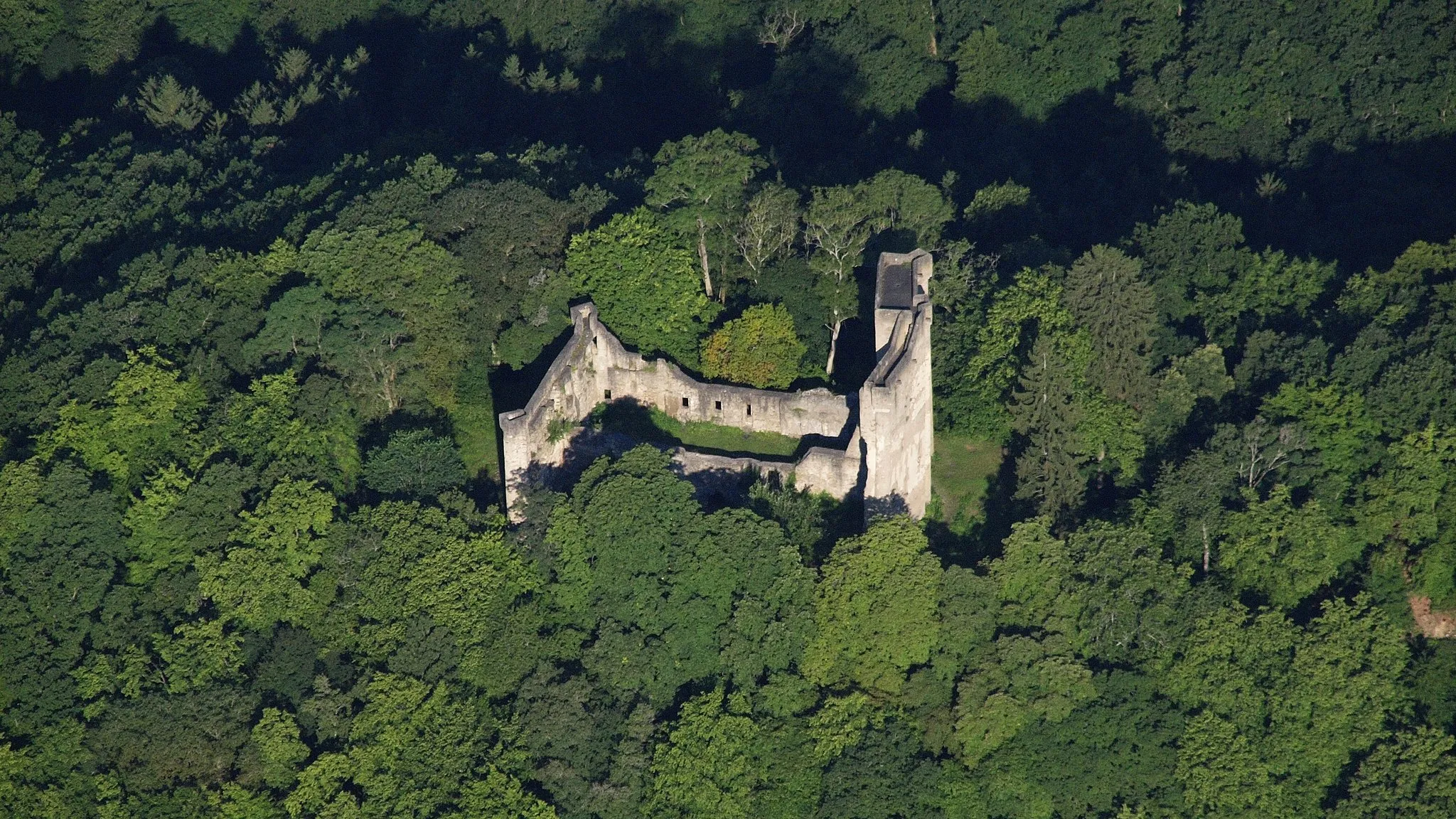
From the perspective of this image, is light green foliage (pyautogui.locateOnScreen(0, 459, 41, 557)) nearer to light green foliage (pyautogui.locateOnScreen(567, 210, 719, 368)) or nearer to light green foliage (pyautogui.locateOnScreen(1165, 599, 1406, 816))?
light green foliage (pyautogui.locateOnScreen(567, 210, 719, 368))

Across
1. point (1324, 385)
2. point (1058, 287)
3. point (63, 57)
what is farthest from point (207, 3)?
point (1324, 385)

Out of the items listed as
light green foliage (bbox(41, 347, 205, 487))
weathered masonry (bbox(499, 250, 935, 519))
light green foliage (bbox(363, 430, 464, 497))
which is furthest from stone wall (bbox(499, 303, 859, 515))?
light green foliage (bbox(41, 347, 205, 487))

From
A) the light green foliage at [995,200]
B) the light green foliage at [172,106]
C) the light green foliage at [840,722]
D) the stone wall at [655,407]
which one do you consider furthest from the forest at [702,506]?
the light green foliage at [172,106]

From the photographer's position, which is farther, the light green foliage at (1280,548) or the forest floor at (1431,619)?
the forest floor at (1431,619)

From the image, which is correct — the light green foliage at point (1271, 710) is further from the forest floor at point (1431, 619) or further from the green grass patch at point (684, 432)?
the green grass patch at point (684, 432)

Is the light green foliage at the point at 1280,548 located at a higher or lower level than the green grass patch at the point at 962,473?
lower

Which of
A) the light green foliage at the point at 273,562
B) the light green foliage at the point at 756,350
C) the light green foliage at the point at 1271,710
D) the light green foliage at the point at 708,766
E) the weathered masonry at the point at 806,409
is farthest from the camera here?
the light green foliage at the point at 756,350

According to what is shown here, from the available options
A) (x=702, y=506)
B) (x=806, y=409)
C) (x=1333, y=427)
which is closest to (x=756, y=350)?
(x=806, y=409)
